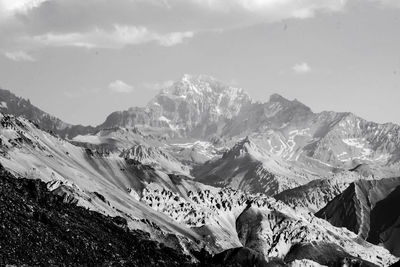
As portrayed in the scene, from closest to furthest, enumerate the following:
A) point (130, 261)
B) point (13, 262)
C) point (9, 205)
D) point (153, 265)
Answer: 1. point (13, 262)
2. point (9, 205)
3. point (130, 261)
4. point (153, 265)

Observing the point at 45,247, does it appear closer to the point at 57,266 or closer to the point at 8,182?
the point at 57,266

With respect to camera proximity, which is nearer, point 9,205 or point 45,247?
point 45,247

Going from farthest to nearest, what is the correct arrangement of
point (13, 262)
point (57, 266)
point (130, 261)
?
point (130, 261) → point (57, 266) → point (13, 262)

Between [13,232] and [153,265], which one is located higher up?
[13,232]

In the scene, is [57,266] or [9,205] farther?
[9,205]

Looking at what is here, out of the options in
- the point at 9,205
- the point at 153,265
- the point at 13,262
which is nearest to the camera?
the point at 13,262

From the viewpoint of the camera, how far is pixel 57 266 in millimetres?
136750

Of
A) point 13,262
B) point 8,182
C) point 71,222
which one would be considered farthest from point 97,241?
point 13,262

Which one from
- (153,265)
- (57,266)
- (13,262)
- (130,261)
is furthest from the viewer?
(153,265)

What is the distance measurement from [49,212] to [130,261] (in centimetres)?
2614

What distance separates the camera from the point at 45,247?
485 feet

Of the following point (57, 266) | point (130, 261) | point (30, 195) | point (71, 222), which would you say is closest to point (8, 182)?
point (30, 195)

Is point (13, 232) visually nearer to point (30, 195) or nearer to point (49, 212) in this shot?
point (49, 212)

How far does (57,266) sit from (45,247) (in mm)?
12069
